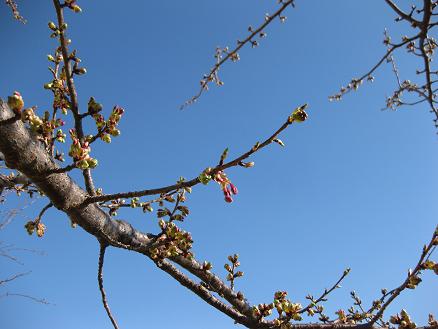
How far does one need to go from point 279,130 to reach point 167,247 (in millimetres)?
1392

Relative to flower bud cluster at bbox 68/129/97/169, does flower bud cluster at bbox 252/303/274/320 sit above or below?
below

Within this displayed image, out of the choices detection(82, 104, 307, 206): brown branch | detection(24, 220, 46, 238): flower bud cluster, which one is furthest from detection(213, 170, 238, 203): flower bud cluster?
detection(24, 220, 46, 238): flower bud cluster

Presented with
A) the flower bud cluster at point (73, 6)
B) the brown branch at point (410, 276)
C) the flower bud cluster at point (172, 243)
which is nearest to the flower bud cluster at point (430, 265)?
the brown branch at point (410, 276)

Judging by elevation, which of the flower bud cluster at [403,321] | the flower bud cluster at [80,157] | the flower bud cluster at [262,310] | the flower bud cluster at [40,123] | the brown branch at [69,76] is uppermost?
the brown branch at [69,76]

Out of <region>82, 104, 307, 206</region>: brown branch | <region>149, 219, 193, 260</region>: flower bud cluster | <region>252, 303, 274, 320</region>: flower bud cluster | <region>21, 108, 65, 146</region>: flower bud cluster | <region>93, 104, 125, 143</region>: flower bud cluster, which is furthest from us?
<region>252, 303, 274, 320</region>: flower bud cluster

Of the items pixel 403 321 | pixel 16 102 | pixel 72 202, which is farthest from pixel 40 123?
pixel 403 321

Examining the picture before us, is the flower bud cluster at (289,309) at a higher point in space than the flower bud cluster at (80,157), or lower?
lower

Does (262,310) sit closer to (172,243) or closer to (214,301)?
(214,301)

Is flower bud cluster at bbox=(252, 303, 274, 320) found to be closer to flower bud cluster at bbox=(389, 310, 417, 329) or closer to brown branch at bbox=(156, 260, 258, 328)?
brown branch at bbox=(156, 260, 258, 328)

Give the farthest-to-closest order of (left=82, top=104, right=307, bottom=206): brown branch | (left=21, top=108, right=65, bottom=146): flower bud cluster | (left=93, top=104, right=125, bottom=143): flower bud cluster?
(left=93, top=104, right=125, bottom=143): flower bud cluster < (left=21, top=108, right=65, bottom=146): flower bud cluster < (left=82, top=104, right=307, bottom=206): brown branch

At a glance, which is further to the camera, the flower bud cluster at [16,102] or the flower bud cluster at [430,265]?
the flower bud cluster at [430,265]

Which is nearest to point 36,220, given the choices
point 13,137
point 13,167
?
point 13,167

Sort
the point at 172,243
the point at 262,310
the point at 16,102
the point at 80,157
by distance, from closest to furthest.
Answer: the point at 16,102 → the point at 80,157 → the point at 172,243 → the point at 262,310

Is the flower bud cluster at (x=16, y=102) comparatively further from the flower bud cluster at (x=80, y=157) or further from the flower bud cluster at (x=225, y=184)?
the flower bud cluster at (x=225, y=184)
